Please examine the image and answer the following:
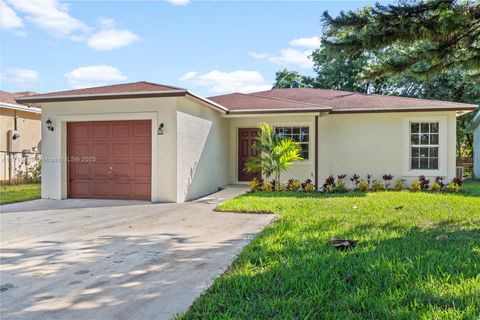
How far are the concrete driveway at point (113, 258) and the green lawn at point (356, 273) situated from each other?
427 mm

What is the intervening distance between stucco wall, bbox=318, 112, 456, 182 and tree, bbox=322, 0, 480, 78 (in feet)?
19.5

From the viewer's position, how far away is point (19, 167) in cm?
1593

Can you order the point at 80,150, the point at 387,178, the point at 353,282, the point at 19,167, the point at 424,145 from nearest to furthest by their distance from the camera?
the point at 353,282 < the point at 80,150 < the point at 387,178 < the point at 424,145 < the point at 19,167

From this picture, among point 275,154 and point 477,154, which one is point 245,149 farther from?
point 477,154

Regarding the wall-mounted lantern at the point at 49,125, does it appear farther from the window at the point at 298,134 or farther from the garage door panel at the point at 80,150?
the window at the point at 298,134

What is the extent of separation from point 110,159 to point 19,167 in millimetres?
8039

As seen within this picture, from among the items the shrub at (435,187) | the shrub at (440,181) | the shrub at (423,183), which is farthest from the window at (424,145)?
the shrub at (435,187)

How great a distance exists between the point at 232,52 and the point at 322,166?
5454 millimetres

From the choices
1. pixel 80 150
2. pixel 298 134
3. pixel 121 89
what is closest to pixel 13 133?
pixel 80 150

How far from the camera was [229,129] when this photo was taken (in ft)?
45.9

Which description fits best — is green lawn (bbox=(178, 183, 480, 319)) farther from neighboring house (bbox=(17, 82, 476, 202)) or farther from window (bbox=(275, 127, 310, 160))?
window (bbox=(275, 127, 310, 160))

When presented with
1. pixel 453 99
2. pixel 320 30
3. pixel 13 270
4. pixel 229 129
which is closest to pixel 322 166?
pixel 229 129

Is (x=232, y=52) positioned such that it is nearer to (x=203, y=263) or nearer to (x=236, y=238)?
(x=236, y=238)

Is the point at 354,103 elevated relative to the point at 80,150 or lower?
elevated
